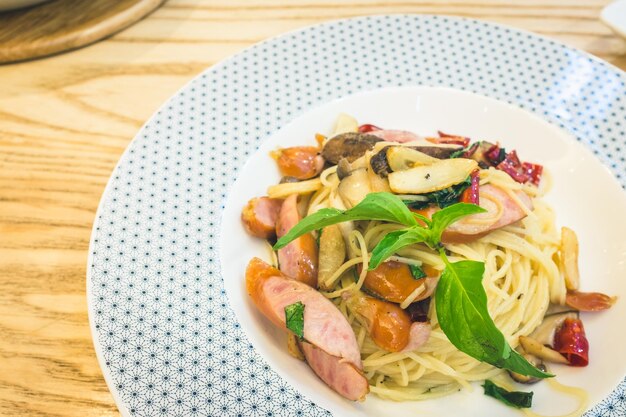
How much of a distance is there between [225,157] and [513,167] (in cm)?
155

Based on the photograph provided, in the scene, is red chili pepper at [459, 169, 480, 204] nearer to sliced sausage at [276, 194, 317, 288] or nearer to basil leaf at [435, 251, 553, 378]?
basil leaf at [435, 251, 553, 378]

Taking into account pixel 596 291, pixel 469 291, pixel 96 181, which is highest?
pixel 469 291

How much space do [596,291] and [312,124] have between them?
1740 millimetres

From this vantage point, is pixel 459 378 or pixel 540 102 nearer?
pixel 459 378

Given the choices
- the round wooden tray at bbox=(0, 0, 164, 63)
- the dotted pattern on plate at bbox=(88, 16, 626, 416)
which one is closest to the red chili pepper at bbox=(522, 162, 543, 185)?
the dotted pattern on plate at bbox=(88, 16, 626, 416)

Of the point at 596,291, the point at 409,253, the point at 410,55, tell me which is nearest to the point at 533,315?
the point at 596,291

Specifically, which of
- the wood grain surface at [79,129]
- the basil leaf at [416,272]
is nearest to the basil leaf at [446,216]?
the basil leaf at [416,272]

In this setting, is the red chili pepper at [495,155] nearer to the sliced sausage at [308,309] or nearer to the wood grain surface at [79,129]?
the sliced sausage at [308,309]

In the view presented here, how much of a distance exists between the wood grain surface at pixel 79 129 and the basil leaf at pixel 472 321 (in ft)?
4.70

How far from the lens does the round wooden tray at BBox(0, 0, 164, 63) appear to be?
3.73 metres

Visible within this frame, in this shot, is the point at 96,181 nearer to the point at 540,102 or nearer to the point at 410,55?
the point at 410,55

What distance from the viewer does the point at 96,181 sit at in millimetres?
3162

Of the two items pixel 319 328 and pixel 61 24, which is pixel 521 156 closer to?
pixel 319 328

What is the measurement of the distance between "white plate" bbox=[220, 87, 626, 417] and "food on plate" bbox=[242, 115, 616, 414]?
6 cm
